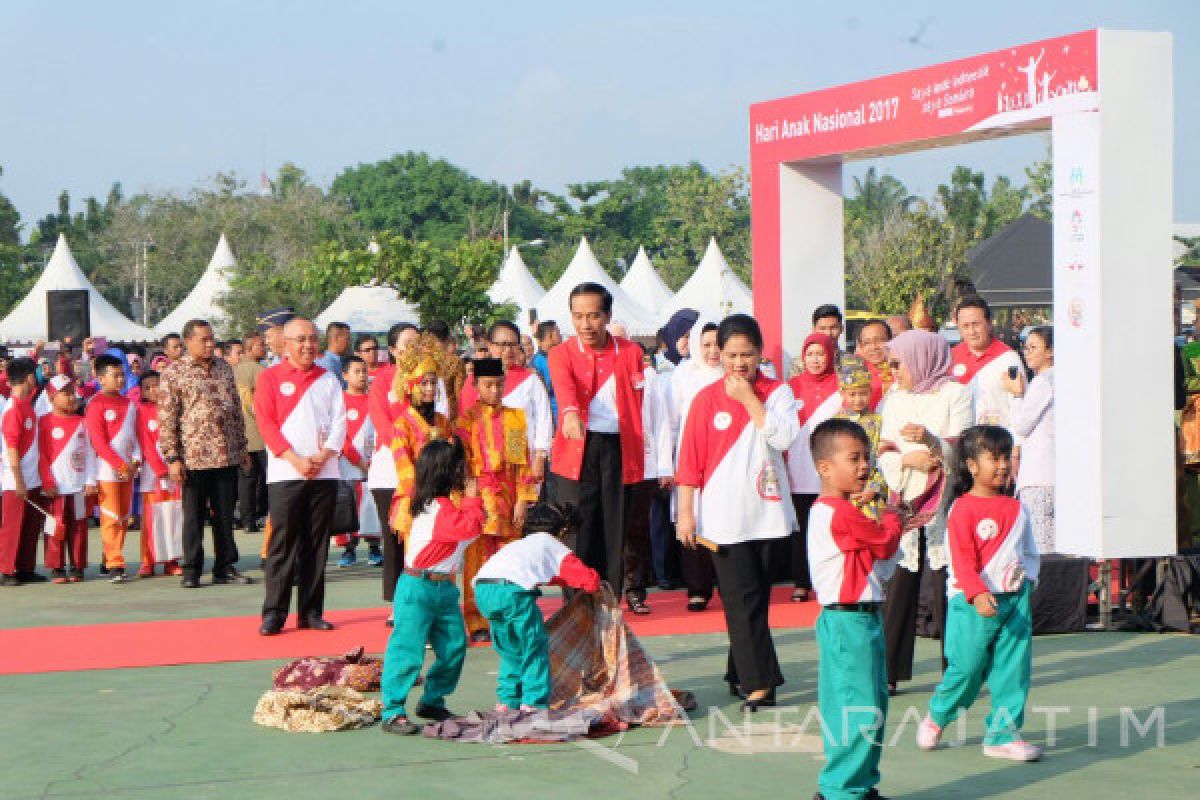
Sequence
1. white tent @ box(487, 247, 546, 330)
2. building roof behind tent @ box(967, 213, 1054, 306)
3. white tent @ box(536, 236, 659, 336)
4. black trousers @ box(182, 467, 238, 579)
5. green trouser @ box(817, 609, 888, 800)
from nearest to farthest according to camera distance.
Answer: green trouser @ box(817, 609, 888, 800)
black trousers @ box(182, 467, 238, 579)
white tent @ box(536, 236, 659, 336)
building roof behind tent @ box(967, 213, 1054, 306)
white tent @ box(487, 247, 546, 330)

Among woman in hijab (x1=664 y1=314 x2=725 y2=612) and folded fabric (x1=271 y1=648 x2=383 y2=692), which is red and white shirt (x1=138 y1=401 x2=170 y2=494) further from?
folded fabric (x1=271 y1=648 x2=383 y2=692)

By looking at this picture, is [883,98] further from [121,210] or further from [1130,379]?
[121,210]

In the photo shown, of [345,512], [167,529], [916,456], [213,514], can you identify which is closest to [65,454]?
[167,529]

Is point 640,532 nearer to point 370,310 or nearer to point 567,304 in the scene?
point 370,310

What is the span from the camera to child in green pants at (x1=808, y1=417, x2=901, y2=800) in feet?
16.9

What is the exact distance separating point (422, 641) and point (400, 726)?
36 centimetres

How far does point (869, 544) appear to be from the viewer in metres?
5.33

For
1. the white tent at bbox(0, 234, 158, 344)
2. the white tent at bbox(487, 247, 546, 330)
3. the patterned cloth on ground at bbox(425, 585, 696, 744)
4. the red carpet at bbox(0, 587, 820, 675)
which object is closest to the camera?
the patterned cloth on ground at bbox(425, 585, 696, 744)

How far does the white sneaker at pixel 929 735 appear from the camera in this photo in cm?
606

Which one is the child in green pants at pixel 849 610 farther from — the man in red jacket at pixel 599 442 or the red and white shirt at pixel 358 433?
the red and white shirt at pixel 358 433

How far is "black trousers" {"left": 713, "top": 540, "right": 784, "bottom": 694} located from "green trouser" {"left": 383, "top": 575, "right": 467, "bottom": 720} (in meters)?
1.20

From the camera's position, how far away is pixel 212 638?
917 cm

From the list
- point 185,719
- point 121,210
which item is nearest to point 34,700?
→ point 185,719

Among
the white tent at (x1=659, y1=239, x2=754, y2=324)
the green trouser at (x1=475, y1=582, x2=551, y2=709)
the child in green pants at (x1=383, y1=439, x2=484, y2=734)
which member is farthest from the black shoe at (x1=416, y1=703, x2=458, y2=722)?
the white tent at (x1=659, y1=239, x2=754, y2=324)
